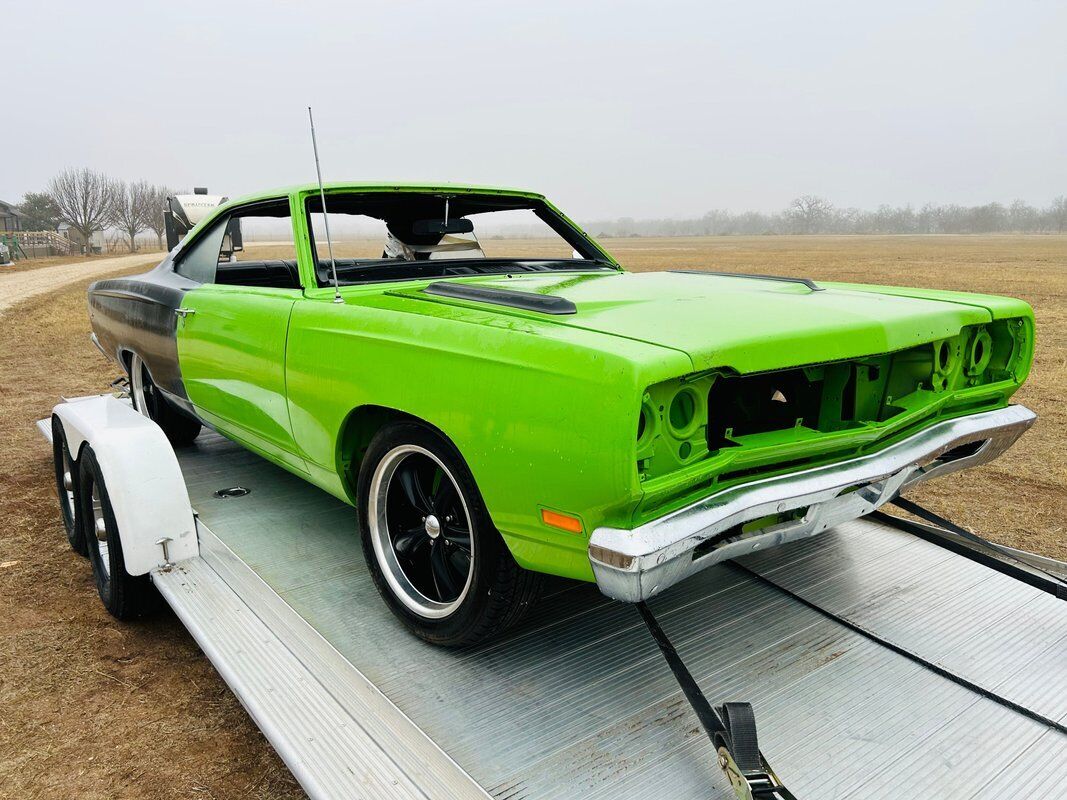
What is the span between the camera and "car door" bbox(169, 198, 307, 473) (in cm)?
287

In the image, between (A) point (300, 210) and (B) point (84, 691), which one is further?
(A) point (300, 210)

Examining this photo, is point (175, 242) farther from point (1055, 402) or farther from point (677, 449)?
point (1055, 402)

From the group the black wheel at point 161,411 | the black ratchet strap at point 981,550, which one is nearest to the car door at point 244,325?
the black wheel at point 161,411

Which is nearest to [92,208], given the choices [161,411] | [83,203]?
[83,203]

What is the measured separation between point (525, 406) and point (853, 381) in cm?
106

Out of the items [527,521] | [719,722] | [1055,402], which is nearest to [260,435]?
[527,521]

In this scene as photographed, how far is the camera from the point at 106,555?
2.84 metres

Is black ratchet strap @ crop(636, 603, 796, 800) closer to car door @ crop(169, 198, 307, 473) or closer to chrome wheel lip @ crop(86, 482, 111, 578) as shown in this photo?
car door @ crop(169, 198, 307, 473)

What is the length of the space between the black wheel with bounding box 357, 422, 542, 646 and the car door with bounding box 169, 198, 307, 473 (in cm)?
59

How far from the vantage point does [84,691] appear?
2.46 meters

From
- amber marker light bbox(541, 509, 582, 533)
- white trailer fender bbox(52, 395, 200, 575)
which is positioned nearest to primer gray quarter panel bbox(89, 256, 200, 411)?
white trailer fender bbox(52, 395, 200, 575)

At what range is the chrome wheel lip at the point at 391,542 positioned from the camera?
2.20 m

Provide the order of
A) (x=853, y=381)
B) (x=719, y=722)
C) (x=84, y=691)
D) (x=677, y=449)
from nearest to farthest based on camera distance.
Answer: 1. (x=719, y=722)
2. (x=677, y=449)
3. (x=853, y=381)
4. (x=84, y=691)

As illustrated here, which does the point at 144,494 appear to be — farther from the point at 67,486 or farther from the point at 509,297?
the point at 509,297
